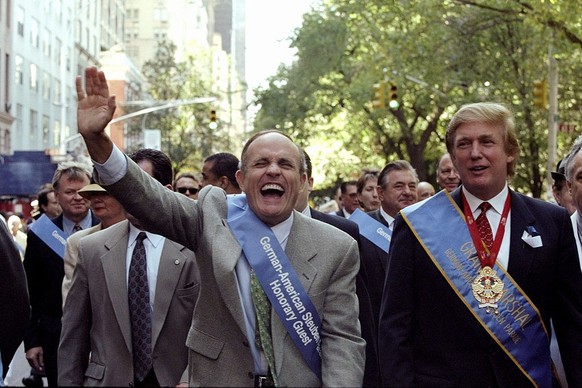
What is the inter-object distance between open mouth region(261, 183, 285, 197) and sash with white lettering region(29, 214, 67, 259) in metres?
3.75

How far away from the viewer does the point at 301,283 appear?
431cm

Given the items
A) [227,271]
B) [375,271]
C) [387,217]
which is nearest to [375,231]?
[375,271]

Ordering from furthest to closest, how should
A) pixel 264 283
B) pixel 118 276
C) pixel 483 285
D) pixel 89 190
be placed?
pixel 89 190
pixel 118 276
pixel 483 285
pixel 264 283

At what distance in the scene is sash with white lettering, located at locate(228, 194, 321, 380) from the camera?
13.8 feet

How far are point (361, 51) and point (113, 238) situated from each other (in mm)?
28439

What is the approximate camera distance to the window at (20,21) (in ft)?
144

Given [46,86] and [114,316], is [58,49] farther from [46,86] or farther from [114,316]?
[114,316]

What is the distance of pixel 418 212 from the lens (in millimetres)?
4840

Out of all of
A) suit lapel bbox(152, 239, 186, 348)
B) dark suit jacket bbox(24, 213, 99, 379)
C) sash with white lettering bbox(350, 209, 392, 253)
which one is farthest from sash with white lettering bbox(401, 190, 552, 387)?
dark suit jacket bbox(24, 213, 99, 379)

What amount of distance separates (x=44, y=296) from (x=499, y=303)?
13.5 feet

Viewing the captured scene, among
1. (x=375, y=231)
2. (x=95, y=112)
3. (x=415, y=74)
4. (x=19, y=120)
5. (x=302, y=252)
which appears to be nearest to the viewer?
(x=95, y=112)

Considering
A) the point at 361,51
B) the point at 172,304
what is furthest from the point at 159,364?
the point at 361,51

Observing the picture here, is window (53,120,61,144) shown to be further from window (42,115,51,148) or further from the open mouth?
the open mouth

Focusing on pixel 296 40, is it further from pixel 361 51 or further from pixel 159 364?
pixel 159 364
